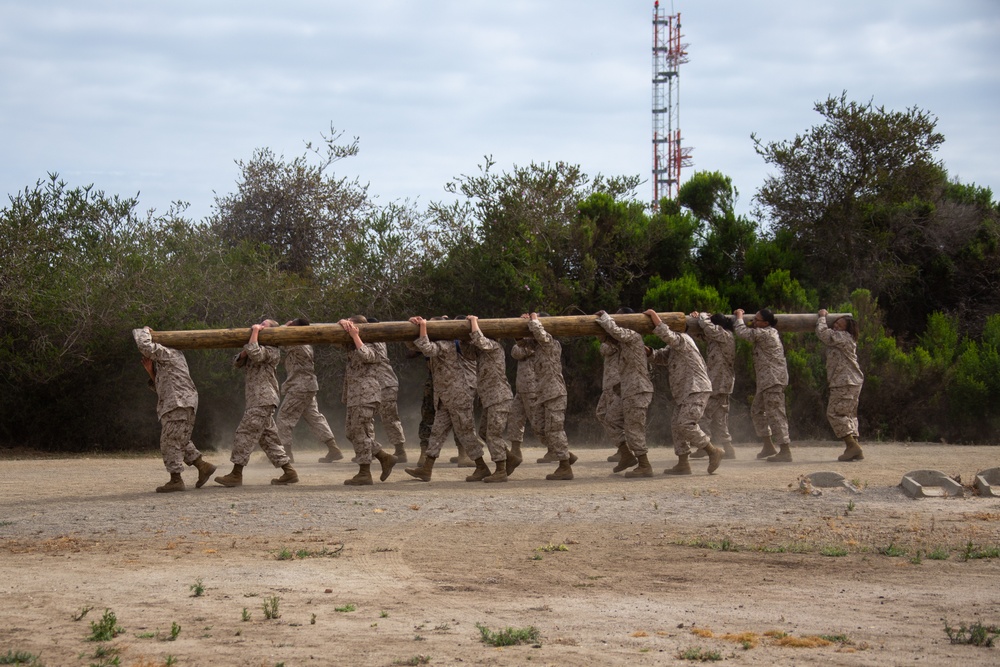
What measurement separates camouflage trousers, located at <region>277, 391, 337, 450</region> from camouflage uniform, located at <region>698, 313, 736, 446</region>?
558 cm

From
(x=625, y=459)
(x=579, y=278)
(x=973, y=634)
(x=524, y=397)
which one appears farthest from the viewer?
(x=579, y=278)

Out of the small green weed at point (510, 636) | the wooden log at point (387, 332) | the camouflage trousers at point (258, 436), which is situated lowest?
the small green weed at point (510, 636)

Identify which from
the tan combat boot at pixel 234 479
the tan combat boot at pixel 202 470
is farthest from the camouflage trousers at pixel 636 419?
the tan combat boot at pixel 202 470

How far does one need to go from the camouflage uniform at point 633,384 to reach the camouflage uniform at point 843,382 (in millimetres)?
3153

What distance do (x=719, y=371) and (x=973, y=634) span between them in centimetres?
961

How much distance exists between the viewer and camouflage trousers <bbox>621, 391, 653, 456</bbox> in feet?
42.8

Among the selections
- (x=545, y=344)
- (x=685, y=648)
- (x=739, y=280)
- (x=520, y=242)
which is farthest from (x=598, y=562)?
(x=739, y=280)

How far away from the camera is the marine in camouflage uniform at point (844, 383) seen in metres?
14.5

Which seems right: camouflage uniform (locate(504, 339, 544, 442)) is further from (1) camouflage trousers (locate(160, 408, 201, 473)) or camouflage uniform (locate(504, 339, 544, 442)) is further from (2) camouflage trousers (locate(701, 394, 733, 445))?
(1) camouflage trousers (locate(160, 408, 201, 473))

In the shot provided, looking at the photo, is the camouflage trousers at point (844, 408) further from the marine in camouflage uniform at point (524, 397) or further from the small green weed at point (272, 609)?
the small green weed at point (272, 609)

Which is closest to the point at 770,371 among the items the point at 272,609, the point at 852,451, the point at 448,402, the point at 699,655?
the point at 852,451

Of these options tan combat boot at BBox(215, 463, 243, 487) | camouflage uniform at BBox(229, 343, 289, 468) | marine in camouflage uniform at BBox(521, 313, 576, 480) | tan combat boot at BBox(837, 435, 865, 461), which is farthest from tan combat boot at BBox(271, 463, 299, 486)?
tan combat boot at BBox(837, 435, 865, 461)

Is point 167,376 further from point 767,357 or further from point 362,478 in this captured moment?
point 767,357

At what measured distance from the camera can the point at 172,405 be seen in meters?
11.9
